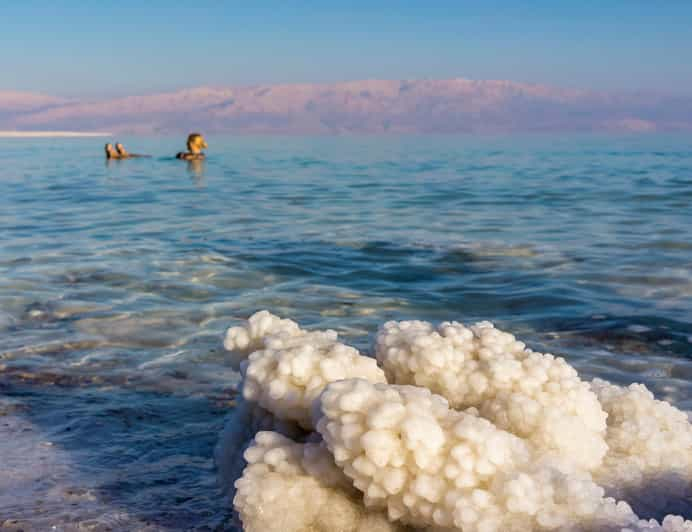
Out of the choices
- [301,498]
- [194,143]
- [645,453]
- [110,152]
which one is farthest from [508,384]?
[110,152]

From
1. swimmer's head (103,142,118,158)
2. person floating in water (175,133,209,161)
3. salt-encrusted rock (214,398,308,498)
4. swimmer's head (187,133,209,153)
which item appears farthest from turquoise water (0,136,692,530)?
swimmer's head (187,133,209,153)

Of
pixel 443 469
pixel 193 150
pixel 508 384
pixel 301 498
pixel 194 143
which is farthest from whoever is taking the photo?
pixel 194 143

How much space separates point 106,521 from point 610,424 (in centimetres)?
181

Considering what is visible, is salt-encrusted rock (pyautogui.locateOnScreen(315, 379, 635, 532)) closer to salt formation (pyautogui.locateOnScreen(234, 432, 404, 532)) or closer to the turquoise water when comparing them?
salt formation (pyautogui.locateOnScreen(234, 432, 404, 532))

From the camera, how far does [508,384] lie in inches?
103

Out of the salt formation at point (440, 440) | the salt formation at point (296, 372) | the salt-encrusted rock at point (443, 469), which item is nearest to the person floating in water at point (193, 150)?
the salt formation at point (440, 440)

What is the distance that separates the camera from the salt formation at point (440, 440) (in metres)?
2.01

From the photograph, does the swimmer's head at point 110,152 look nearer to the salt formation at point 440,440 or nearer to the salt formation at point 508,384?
the salt formation at point 440,440

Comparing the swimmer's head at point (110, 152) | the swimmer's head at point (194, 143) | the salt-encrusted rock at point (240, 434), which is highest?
the salt-encrusted rock at point (240, 434)

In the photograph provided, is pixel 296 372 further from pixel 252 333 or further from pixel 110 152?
pixel 110 152

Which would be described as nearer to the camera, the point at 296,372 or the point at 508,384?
the point at 296,372

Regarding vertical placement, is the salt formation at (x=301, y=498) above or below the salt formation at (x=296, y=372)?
below

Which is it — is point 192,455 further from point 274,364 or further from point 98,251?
point 98,251

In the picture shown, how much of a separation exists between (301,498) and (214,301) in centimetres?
438
